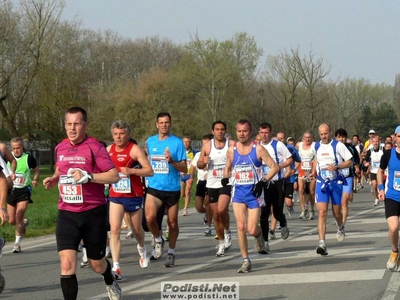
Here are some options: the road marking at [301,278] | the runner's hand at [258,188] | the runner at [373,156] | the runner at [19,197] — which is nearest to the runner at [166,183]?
the runner's hand at [258,188]

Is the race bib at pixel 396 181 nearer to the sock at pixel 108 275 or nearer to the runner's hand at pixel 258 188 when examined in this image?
the runner's hand at pixel 258 188

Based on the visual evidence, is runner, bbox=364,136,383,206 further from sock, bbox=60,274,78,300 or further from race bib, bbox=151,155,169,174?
sock, bbox=60,274,78,300

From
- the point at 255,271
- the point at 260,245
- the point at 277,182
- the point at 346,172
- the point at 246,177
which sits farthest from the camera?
the point at 346,172

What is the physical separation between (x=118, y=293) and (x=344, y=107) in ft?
248

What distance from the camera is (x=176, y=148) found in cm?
1044

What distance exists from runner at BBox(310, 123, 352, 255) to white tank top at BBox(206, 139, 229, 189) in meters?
1.52

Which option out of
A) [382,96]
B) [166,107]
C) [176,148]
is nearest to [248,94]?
[166,107]

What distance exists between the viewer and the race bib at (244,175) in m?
9.72

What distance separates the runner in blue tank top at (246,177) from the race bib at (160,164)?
98 cm

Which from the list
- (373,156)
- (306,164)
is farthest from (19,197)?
(373,156)

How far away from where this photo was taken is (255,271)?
374 inches

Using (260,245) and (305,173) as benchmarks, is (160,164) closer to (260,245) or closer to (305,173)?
(260,245)

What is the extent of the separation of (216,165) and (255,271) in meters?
2.53

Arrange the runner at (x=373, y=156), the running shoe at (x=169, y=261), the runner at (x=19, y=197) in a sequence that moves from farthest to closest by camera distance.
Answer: the runner at (x=373, y=156)
the runner at (x=19, y=197)
the running shoe at (x=169, y=261)
